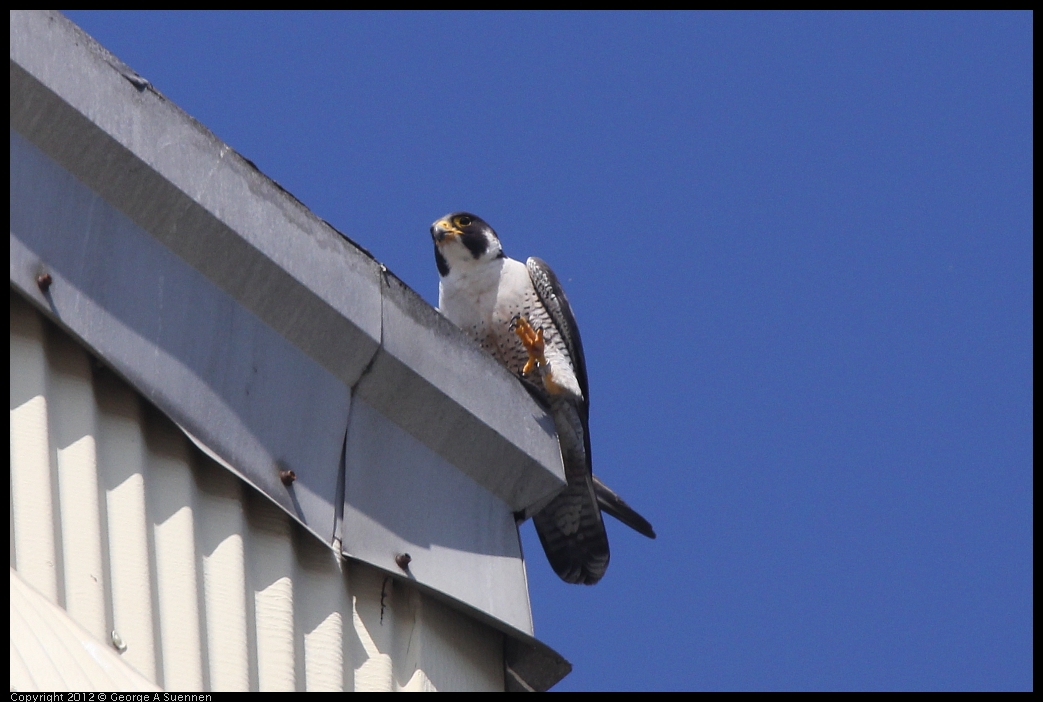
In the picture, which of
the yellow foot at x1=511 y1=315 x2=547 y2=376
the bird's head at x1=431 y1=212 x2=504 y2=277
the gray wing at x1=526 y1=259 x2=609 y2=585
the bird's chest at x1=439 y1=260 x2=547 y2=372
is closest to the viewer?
the gray wing at x1=526 y1=259 x2=609 y2=585

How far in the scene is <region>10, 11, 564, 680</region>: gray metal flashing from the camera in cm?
441

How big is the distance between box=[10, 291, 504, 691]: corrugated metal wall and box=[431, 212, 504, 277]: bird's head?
2.47 metres

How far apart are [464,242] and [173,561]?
3.09 m

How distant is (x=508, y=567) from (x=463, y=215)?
2.37m

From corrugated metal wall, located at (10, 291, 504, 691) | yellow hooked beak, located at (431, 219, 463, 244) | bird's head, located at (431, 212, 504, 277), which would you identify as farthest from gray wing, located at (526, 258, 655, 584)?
corrugated metal wall, located at (10, 291, 504, 691)

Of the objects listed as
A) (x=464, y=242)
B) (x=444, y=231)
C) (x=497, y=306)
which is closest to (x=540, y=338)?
(x=497, y=306)

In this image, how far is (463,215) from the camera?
7.27 m

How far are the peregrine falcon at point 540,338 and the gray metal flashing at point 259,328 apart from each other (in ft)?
3.47

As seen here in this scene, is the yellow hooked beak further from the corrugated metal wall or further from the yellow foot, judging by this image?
the corrugated metal wall

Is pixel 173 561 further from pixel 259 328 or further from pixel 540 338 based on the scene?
pixel 540 338

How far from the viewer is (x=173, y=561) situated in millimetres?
4270

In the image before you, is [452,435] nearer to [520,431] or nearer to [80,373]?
[520,431]

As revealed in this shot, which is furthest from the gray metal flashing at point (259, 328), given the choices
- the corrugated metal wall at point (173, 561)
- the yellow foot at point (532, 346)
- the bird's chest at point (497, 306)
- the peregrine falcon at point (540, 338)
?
the bird's chest at point (497, 306)
